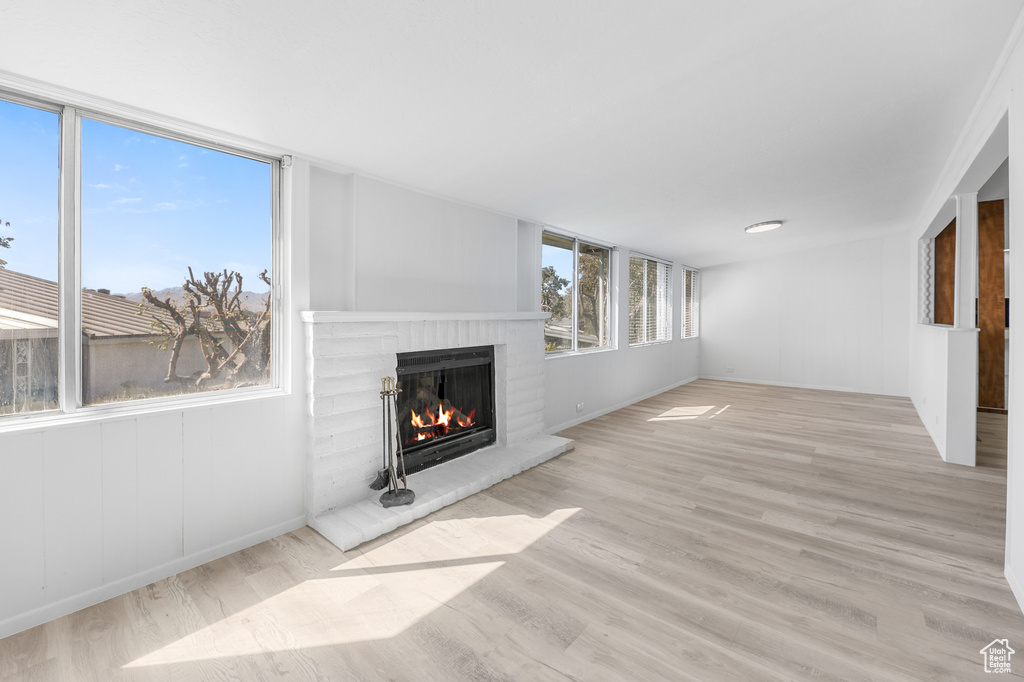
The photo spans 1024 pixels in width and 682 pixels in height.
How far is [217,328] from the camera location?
252 centimetres

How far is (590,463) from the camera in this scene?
3.88 meters

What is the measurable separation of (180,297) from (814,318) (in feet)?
29.2

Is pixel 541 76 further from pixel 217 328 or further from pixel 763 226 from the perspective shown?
pixel 763 226

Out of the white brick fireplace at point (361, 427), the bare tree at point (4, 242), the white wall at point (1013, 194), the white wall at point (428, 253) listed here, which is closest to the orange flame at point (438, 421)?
the white brick fireplace at point (361, 427)

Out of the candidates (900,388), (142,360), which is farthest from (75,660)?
(900,388)

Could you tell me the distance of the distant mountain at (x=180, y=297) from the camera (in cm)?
224

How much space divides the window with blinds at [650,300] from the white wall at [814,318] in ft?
5.82

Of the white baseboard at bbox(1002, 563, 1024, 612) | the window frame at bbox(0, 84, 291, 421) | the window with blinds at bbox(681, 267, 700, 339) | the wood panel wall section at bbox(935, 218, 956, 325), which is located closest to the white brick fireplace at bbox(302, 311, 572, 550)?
the window frame at bbox(0, 84, 291, 421)

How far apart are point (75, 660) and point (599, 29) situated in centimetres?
312

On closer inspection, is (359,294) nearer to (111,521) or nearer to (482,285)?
(482,285)

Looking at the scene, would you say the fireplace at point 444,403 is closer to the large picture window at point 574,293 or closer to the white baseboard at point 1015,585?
the large picture window at point 574,293

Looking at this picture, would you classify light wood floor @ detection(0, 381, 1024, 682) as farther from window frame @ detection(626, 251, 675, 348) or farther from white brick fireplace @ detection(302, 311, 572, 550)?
window frame @ detection(626, 251, 675, 348)

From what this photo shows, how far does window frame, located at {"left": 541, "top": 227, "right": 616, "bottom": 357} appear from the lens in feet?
16.4

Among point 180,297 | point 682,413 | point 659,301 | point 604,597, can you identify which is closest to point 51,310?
point 180,297
